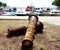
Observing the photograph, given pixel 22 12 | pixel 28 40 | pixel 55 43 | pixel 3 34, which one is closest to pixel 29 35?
pixel 28 40

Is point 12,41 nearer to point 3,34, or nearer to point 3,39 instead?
point 3,39

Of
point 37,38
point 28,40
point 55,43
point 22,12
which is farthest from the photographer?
point 22,12

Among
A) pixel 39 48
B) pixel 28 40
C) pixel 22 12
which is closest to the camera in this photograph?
pixel 28 40

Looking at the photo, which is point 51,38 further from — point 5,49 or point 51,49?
point 5,49

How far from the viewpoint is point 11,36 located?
31.9 feet

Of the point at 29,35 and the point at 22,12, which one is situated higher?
the point at 29,35

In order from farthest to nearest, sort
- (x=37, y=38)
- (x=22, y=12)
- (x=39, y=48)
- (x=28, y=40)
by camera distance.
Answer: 1. (x=22, y=12)
2. (x=37, y=38)
3. (x=39, y=48)
4. (x=28, y=40)

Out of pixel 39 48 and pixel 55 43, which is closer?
pixel 39 48

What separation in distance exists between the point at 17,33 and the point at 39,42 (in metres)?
1.43

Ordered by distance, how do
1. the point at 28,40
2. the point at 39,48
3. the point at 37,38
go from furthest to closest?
the point at 37,38
the point at 39,48
the point at 28,40

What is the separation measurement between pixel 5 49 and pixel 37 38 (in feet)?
6.78

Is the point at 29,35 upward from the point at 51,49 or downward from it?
upward

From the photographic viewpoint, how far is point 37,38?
9.66 metres

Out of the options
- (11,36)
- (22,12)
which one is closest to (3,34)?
(11,36)
